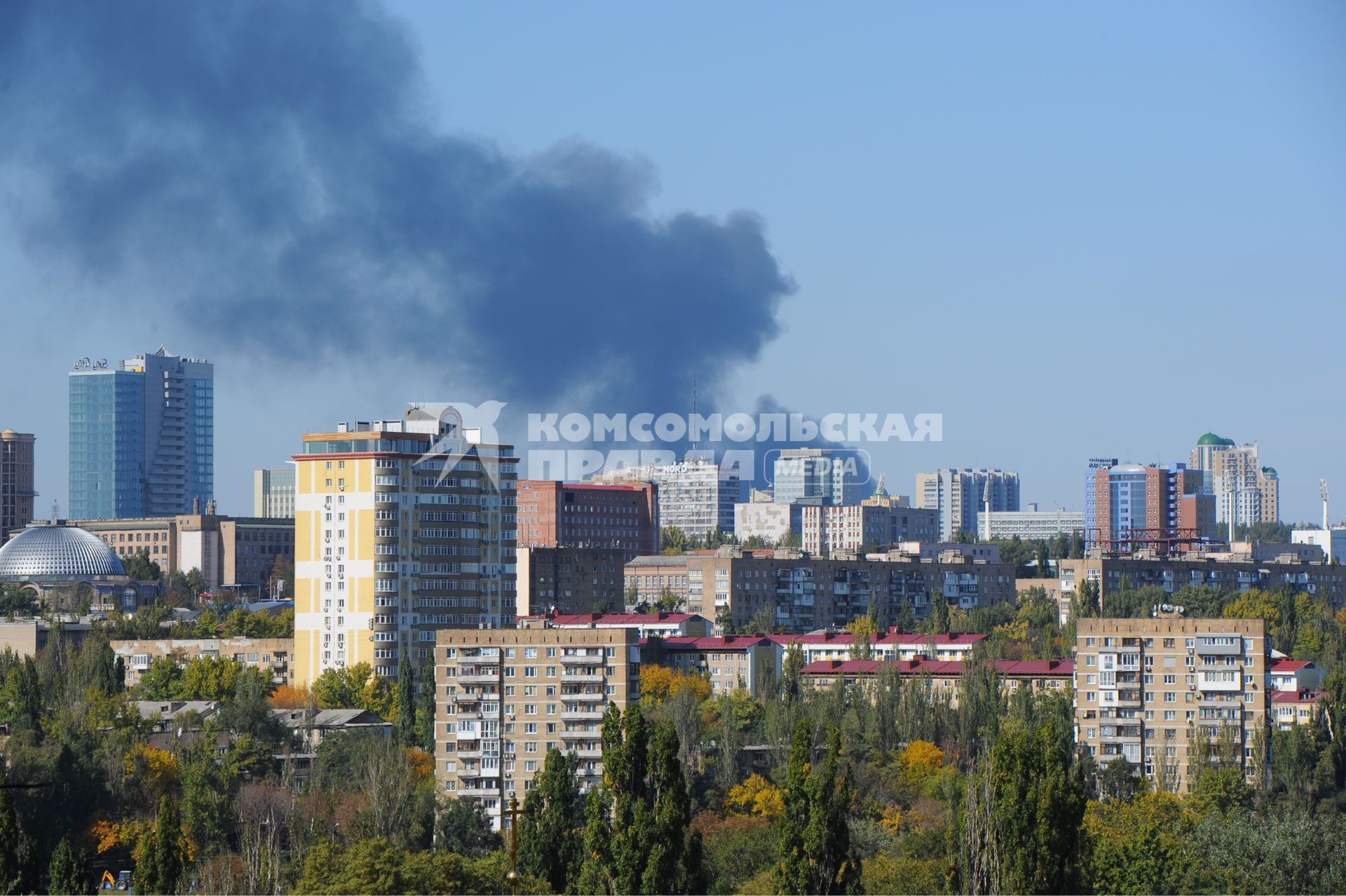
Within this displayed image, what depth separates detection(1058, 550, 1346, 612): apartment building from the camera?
68.0 meters

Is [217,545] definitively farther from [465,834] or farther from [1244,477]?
[1244,477]

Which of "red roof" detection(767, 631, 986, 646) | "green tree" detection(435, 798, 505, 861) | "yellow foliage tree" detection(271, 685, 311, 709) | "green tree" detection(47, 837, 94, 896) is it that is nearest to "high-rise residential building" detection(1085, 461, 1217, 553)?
"red roof" detection(767, 631, 986, 646)

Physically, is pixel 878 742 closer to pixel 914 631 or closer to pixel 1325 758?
pixel 1325 758

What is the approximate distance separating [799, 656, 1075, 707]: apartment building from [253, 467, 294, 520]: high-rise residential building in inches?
2799

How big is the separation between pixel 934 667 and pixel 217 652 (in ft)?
54.8

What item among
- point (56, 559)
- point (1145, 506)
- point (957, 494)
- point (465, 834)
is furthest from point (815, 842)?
point (957, 494)

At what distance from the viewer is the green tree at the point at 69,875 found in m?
24.5

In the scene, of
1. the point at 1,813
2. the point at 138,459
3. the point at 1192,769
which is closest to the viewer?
the point at 1,813

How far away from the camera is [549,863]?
27125 millimetres

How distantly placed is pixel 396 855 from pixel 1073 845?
8.33 meters

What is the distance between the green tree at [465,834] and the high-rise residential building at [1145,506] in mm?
50780

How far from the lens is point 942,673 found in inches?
1800

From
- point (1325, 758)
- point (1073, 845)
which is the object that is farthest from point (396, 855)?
point (1325, 758)

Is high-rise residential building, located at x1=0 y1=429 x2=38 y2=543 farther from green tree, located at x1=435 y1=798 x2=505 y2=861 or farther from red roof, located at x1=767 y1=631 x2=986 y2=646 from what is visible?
green tree, located at x1=435 y1=798 x2=505 y2=861
